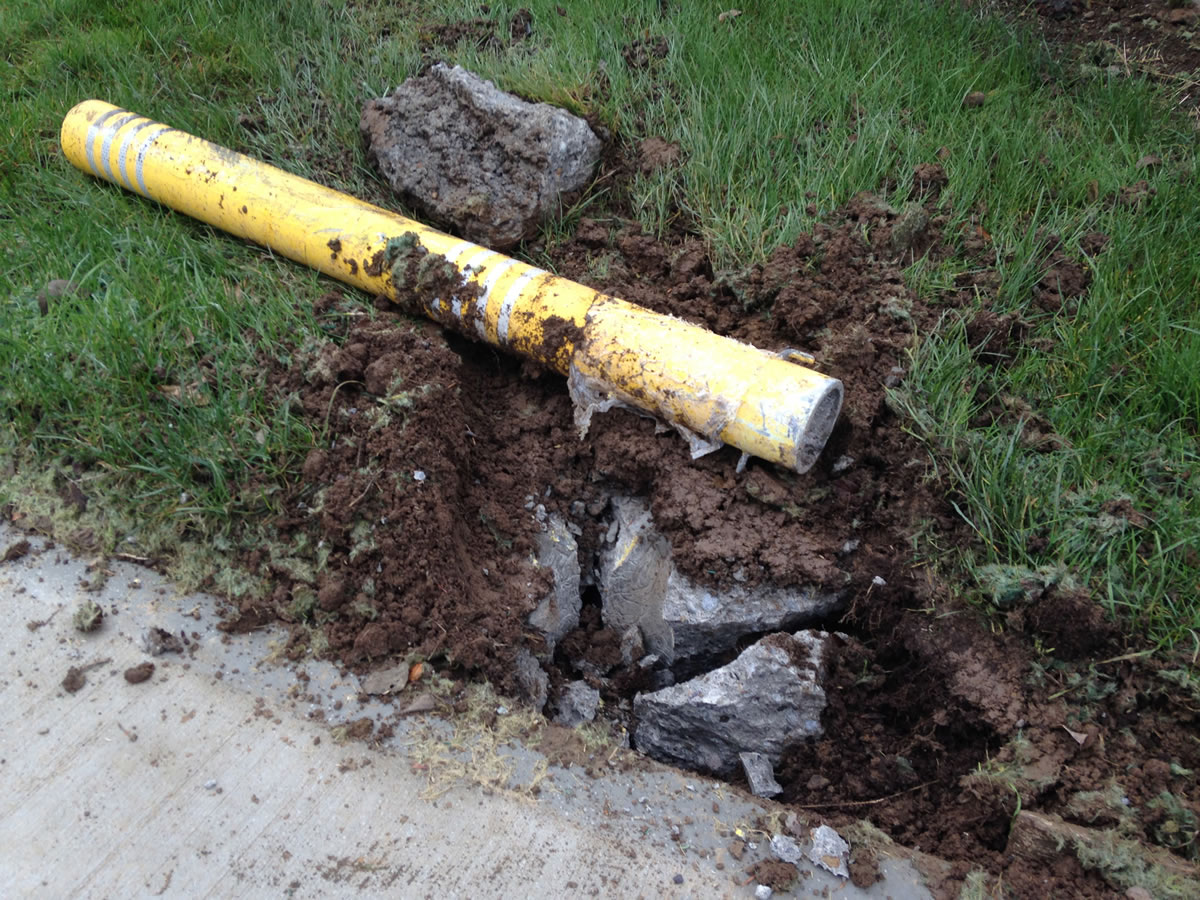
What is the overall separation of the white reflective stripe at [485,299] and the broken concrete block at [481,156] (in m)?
0.45

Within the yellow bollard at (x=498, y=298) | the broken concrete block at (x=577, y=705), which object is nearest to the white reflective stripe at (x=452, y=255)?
the yellow bollard at (x=498, y=298)

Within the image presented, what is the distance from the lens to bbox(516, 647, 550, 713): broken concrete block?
7.66 feet

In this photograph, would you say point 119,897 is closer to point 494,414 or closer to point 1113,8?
point 494,414

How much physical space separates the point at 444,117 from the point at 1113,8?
3.44 metres

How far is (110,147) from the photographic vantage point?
3.23 metres

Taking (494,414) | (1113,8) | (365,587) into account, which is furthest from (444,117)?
(1113,8)

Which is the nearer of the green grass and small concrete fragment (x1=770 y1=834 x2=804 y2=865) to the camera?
small concrete fragment (x1=770 y1=834 x2=804 y2=865)

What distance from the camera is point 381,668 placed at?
2205 millimetres

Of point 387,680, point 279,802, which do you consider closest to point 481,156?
point 387,680

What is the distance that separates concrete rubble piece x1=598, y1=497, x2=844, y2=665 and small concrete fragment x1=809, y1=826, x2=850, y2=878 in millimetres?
569

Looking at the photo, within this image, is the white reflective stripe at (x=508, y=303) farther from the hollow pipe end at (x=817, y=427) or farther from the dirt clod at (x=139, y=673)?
the dirt clod at (x=139, y=673)

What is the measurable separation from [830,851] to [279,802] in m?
1.28

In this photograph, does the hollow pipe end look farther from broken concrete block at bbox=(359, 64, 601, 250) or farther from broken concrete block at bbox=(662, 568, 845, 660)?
broken concrete block at bbox=(359, 64, 601, 250)

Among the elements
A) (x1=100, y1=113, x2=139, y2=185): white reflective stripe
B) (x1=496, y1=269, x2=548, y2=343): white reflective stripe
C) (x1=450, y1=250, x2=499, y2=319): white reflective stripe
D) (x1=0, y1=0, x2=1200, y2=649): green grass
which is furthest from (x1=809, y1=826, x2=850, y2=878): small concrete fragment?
(x1=100, y1=113, x2=139, y2=185): white reflective stripe
